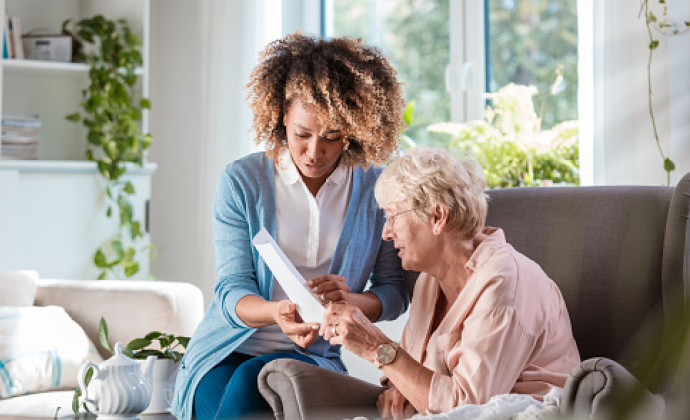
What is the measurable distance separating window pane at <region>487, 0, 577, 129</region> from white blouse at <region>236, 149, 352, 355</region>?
175 cm

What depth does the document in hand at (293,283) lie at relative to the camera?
1.55m

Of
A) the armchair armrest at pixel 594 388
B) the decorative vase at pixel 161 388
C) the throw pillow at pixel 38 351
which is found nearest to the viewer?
the armchair armrest at pixel 594 388

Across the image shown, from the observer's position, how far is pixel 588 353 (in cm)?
181

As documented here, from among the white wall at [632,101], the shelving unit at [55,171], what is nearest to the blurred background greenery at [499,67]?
the white wall at [632,101]

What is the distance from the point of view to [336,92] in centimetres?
172

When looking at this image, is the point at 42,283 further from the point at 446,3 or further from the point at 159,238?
the point at 446,3

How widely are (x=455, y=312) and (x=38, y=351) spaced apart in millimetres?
1448

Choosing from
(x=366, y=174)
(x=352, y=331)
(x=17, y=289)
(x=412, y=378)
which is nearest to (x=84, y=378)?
(x=352, y=331)

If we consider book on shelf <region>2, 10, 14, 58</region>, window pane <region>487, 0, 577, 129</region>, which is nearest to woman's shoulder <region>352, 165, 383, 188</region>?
window pane <region>487, 0, 577, 129</region>

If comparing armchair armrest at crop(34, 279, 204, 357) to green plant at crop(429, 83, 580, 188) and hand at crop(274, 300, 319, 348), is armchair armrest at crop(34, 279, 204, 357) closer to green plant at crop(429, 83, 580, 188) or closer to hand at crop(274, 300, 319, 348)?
hand at crop(274, 300, 319, 348)

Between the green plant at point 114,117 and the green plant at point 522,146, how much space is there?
4.84 feet

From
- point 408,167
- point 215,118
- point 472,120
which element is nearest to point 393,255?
point 408,167

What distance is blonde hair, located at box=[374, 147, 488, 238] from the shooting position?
Answer: 61.4 inches

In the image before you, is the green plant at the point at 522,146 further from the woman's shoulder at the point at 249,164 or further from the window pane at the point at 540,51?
the woman's shoulder at the point at 249,164
